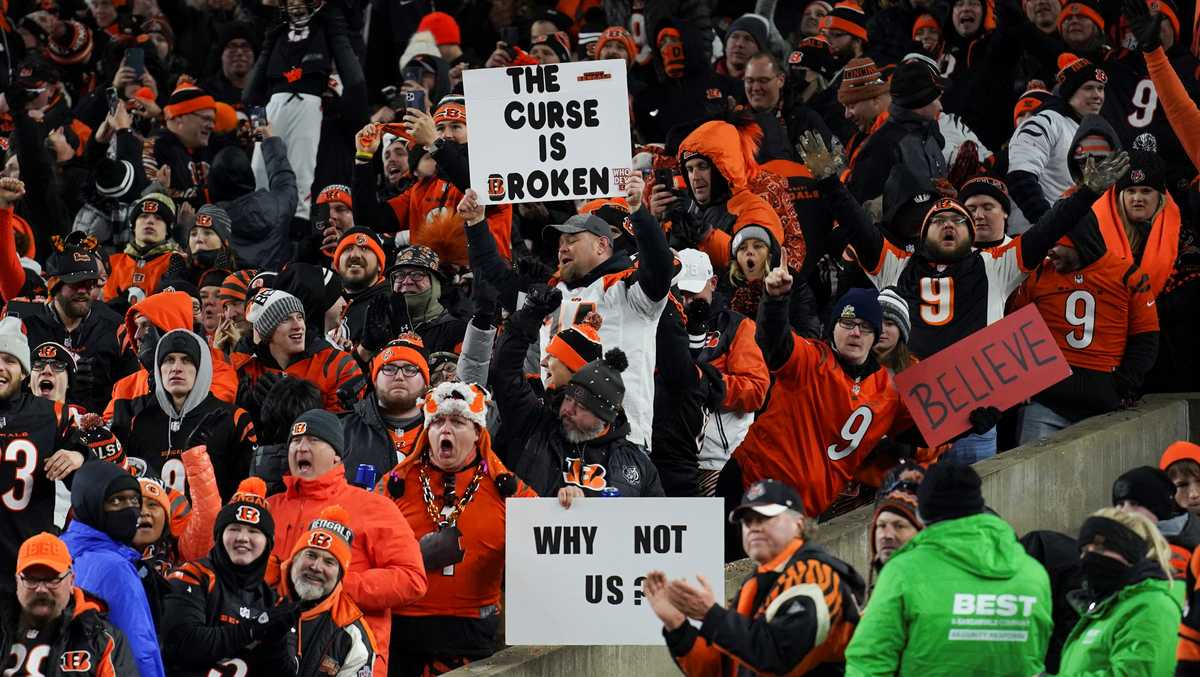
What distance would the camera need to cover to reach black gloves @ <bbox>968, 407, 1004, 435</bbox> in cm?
1082

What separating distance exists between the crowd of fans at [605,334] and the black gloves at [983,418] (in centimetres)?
3

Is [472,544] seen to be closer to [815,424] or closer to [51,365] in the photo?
[815,424]

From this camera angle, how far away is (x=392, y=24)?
19547 mm

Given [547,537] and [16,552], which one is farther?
[16,552]

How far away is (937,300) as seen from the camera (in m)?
11.5

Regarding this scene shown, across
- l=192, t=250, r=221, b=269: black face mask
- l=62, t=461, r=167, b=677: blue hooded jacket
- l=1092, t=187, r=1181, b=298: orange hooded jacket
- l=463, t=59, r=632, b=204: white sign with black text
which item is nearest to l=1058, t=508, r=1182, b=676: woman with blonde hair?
l=62, t=461, r=167, b=677: blue hooded jacket

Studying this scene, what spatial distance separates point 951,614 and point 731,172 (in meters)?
6.06

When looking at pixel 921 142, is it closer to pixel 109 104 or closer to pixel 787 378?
pixel 787 378

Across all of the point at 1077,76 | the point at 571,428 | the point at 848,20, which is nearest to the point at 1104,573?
the point at 571,428

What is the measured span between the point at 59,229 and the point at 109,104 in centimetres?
107

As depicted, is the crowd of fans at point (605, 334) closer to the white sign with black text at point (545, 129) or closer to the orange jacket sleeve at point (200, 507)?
the orange jacket sleeve at point (200, 507)

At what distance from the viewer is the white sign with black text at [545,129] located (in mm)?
10242

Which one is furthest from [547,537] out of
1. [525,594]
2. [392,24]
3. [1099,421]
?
[392,24]

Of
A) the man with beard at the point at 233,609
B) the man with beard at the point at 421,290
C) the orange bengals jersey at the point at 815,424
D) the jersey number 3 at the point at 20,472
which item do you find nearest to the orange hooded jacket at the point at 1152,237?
the orange bengals jersey at the point at 815,424
